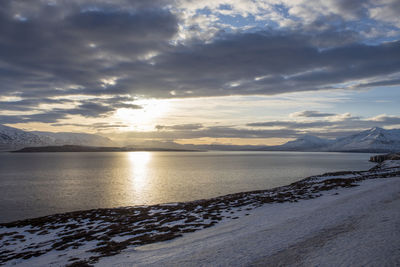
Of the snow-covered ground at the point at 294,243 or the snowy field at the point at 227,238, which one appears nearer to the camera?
the snow-covered ground at the point at 294,243

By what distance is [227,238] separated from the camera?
16.1 metres

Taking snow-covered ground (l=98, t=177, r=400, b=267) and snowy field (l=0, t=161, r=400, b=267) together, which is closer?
snow-covered ground (l=98, t=177, r=400, b=267)

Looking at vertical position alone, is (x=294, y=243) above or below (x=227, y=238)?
above

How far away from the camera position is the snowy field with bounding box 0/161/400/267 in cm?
1218

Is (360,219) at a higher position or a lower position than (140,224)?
higher

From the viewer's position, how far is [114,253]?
16.1 metres

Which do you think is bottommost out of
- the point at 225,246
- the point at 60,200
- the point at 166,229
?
the point at 60,200

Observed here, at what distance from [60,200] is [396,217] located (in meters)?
51.0

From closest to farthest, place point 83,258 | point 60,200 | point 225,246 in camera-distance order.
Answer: point 225,246
point 83,258
point 60,200

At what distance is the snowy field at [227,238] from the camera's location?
12.2 meters

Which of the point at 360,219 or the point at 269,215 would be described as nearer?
the point at 360,219

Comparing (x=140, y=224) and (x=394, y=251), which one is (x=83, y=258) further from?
A: (x=394, y=251)

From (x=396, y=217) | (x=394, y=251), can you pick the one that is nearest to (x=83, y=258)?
(x=394, y=251)

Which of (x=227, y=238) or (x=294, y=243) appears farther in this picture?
(x=227, y=238)
